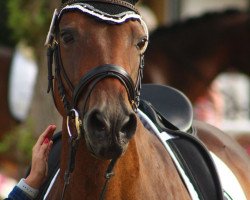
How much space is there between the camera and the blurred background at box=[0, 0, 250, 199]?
26.7 ft

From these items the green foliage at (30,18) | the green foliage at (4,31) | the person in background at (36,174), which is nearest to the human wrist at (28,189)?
the person in background at (36,174)

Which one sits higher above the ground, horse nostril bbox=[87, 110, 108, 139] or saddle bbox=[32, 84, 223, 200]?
horse nostril bbox=[87, 110, 108, 139]

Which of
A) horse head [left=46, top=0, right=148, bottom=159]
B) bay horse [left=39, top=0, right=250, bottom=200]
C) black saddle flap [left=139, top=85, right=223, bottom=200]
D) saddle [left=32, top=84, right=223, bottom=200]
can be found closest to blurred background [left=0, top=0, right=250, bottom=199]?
saddle [left=32, top=84, right=223, bottom=200]

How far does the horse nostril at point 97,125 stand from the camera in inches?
150

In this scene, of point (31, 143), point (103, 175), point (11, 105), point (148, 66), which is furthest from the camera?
point (11, 105)

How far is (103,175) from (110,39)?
0.54 m

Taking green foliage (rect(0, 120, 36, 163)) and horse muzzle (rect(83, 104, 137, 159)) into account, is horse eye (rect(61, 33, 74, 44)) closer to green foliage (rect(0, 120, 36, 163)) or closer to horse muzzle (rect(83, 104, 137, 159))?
horse muzzle (rect(83, 104, 137, 159))

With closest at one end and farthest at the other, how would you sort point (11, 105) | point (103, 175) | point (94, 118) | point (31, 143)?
point (94, 118) → point (103, 175) → point (31, 143) → point (11, 105)

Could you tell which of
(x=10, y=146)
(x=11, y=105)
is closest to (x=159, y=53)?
(x=11, y=105)

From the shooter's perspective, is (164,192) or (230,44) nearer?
(164,192)

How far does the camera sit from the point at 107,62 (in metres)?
3.98

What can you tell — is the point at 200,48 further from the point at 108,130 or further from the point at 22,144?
the point at 108,130

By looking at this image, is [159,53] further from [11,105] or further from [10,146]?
[10,146]

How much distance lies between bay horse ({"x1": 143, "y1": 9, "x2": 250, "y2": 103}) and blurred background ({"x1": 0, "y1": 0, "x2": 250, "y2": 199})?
0.21 feet
